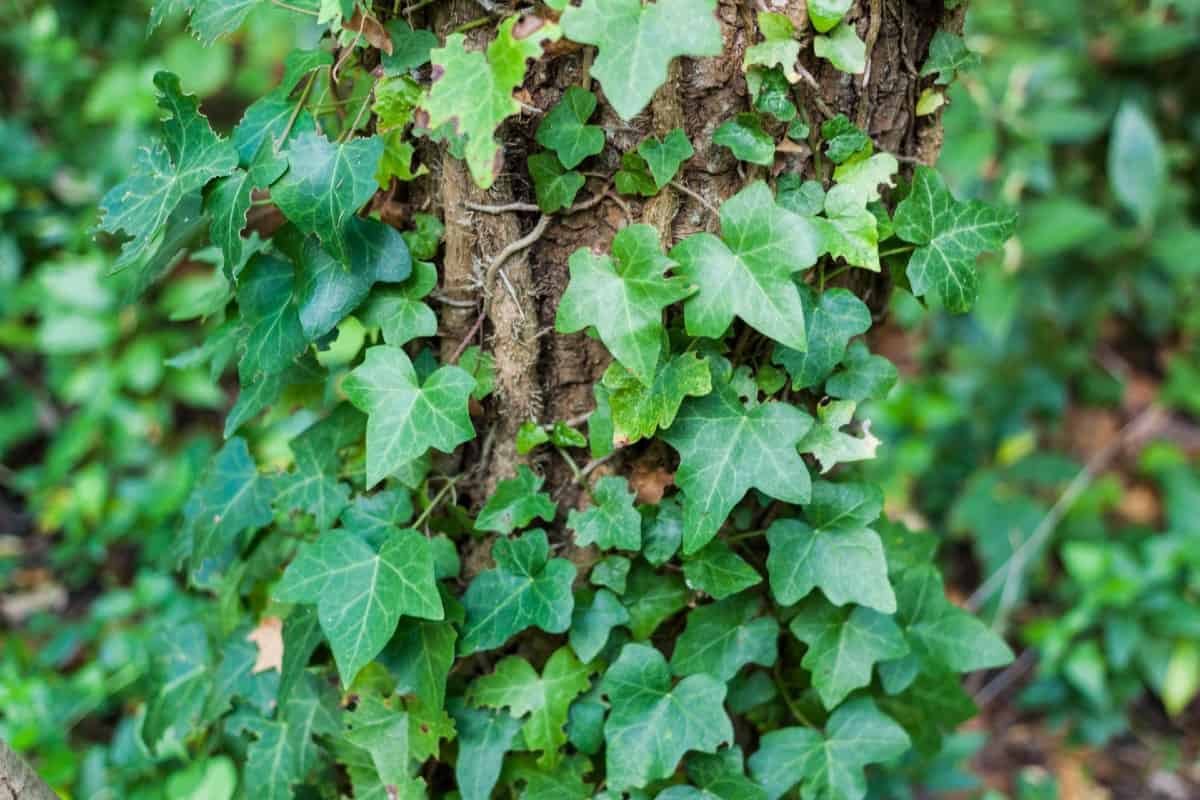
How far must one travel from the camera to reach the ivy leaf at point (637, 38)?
2.77 ft

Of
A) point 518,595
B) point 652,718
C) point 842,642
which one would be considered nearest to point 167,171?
point 518,595

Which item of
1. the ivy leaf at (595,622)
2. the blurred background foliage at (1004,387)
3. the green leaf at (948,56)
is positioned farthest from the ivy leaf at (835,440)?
the blurred background foliage at (1004,387)

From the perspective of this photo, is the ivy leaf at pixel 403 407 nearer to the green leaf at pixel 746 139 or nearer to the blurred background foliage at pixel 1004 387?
the green leaf at pixel 746 139

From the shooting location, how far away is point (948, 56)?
1066mm

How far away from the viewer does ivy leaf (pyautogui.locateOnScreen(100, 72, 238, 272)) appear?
38.5 inches

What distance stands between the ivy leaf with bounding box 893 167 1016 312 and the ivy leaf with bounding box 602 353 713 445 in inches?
10.8

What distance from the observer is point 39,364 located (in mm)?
3146

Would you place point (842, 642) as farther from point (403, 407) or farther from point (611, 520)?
point (403, 407)

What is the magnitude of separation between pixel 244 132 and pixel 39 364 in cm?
A: 261

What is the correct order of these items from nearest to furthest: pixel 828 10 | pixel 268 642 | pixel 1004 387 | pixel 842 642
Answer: pixel 828 10 < pixel 842 642 < pixel 268 642 < pixel 1004 387

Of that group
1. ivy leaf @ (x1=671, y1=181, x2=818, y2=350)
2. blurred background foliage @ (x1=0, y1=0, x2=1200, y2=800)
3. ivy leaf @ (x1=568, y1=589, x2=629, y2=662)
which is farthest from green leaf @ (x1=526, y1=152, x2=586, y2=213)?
blurred background foliage @ (x1=0, y1=0, x2=1200, y2=800)

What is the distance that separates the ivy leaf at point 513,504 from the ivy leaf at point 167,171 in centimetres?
46

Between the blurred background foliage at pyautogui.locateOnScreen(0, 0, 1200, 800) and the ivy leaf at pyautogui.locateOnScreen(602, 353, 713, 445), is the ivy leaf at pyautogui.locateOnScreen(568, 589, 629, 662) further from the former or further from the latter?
the blurred background foliage at pyautogui.locateOnScreen(0, 0, 1200, 800)

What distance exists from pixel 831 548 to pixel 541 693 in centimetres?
39
